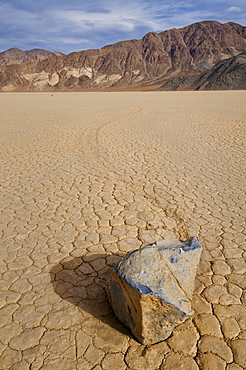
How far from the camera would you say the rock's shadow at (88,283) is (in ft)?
6.61

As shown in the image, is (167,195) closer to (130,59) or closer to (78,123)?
(78,123)

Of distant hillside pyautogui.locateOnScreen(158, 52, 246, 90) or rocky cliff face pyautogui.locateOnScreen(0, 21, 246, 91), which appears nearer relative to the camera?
distant hillside pyautogui.locateOnScreen(158, 52, 246, 90)

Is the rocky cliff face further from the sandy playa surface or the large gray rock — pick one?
the large gray rock

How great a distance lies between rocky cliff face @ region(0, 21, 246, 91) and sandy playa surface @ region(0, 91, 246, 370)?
238ft

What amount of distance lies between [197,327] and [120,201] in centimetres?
212

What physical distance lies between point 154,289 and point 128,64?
88.7 metres

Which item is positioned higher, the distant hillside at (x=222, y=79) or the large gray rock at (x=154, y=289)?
the distant hillside at (x=222, y=79)

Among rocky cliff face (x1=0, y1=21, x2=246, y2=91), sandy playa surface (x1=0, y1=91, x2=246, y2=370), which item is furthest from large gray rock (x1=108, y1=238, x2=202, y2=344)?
rocky cliff face (x1=0, y1=21, x2=246, y2=91)

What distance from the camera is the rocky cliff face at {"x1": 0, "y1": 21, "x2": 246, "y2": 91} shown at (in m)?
77.6

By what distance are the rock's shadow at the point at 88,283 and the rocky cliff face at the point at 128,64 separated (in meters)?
75.3

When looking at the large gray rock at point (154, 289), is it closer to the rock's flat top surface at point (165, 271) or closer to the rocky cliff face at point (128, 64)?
the rock's flat top surface at point (165, 271)

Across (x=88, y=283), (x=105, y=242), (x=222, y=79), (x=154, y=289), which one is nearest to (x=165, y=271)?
(x=154, y=289)

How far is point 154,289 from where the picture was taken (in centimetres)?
160

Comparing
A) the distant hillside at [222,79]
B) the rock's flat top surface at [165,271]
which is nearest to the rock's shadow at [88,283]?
the rock's flat top surface at [165,271]
